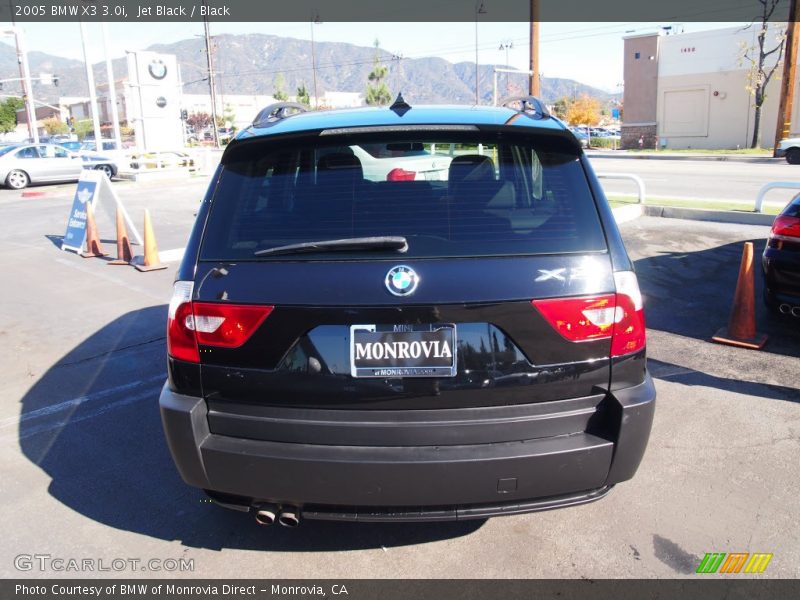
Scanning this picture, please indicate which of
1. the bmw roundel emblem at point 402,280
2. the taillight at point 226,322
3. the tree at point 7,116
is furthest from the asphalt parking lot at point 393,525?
the tree at point 7,116

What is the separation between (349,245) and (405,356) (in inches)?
19.6

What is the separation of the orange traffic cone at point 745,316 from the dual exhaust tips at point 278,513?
14.7ft

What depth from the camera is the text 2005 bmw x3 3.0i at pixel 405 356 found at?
2.57m

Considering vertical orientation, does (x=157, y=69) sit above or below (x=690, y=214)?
above

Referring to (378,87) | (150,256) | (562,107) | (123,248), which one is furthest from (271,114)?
(562,107)

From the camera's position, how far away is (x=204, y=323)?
2.70 meters

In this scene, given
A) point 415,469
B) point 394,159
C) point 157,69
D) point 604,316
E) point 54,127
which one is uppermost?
point 157,69

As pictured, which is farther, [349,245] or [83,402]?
[83,402]

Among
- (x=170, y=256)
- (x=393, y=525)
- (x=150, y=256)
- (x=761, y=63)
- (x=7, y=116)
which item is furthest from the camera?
(x=7, y=116)

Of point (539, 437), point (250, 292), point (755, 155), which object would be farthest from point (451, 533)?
point (755, 155)

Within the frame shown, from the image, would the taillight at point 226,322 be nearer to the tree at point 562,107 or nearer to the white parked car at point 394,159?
the white parked car at point 394,159

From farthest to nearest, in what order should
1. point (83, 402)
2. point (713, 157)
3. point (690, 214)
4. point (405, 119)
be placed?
point (713, 157) < point (690, 214) < point (83, 402) < point (405, 119)

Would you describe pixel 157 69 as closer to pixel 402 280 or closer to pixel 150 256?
pixel 150 256
